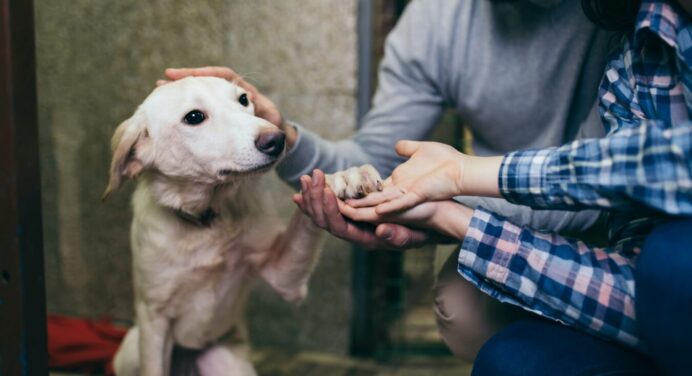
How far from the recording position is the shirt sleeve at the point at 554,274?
2.87 feet

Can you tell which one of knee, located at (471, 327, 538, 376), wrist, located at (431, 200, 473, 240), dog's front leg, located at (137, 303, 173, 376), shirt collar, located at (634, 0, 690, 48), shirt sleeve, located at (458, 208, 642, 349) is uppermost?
shirt collar, located at (634, 0, 690, 48)

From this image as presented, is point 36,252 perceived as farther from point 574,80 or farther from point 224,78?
point 574,80

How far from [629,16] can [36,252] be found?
963 millimetres

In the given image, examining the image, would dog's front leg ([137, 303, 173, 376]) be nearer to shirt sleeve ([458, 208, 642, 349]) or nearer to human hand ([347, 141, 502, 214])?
human hand ([347, 141, 502, 214])

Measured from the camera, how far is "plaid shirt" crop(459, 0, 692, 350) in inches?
30.9

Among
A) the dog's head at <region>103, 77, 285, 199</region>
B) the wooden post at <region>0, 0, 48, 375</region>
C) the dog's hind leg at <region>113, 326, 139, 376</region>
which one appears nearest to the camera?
the wooden post at <region>0, 0, 48, 375</region>

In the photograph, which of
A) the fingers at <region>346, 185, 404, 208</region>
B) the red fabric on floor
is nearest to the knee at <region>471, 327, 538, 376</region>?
the fingers at <region>346, 185, 404, 208</region>

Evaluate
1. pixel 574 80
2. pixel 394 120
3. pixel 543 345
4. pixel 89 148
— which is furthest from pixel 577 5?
pixel 89 148

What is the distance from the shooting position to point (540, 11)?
1301mm

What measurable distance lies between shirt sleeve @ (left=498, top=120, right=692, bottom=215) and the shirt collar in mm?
124

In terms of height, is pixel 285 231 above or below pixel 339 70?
below

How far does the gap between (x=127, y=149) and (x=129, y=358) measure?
1.60ft

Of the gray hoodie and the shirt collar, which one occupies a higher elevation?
the shirt collar

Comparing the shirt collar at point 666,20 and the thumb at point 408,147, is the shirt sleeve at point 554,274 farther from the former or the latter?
the shirt collar at point 666,20
